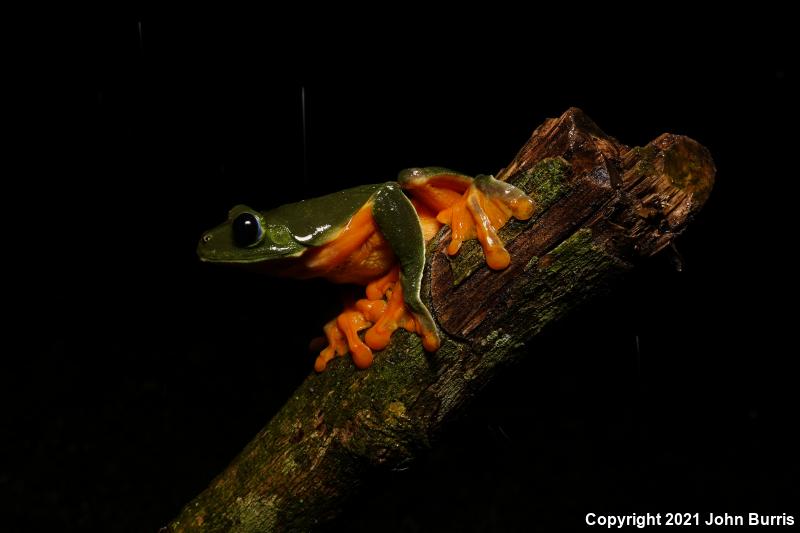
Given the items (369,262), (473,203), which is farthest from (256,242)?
(473,203)

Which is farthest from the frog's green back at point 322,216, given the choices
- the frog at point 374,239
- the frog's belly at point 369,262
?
the frog's belly at point 369,262

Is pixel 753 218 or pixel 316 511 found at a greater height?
pixel 316 511

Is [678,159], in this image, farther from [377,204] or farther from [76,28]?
[76,28]

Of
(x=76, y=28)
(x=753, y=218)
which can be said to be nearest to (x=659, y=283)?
(x=753, y=218)

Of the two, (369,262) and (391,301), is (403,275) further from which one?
(369,262)

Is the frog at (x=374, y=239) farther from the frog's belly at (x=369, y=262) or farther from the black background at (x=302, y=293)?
the black background at (x=302, y=293)

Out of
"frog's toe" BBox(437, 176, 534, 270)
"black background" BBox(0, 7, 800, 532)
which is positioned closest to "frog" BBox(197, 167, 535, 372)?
"frog's toe" BBox(437, 176, 534, 270)

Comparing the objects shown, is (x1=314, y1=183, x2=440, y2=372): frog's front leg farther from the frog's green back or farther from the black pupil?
the black pupil

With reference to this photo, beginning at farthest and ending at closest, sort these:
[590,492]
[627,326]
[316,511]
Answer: [627,326] → [590,492] → [316,511]
